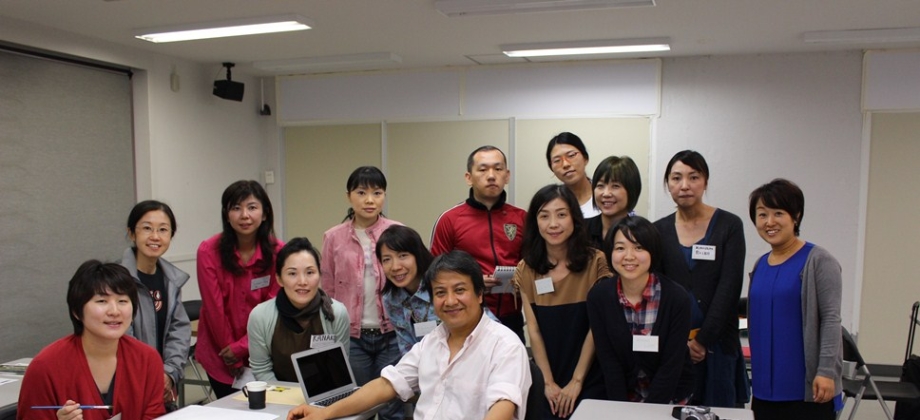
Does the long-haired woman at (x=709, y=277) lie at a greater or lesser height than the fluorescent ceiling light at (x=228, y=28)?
lesser

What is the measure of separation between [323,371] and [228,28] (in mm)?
2754

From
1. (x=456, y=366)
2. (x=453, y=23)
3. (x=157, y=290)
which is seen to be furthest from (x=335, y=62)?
(x=456, y=366)

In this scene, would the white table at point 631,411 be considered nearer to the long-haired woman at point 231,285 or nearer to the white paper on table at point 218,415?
the white paper on table at point 218,415

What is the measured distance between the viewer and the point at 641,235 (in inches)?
96.1

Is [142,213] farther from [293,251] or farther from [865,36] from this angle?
[865,36]

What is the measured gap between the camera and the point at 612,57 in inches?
217

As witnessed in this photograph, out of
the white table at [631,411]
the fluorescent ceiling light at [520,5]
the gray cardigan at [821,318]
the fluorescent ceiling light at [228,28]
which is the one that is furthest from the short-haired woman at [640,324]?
the fluorescent ceiling light at [228,28]

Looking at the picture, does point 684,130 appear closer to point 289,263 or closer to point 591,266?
point 591,266

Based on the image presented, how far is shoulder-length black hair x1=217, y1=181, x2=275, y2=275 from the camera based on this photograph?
299 centimetres

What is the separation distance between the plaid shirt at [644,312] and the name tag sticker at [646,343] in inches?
1.3

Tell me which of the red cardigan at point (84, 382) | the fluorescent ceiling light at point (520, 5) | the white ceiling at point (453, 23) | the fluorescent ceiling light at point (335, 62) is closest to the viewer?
the red cardigan at point (84, 382)

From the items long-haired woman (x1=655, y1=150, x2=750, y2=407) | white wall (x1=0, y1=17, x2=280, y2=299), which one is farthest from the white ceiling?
long-haired woman (x1=655, y1=150, x2=750, y2=407)

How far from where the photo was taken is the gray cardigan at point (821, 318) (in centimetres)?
242

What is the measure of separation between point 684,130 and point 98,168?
15.6ft
